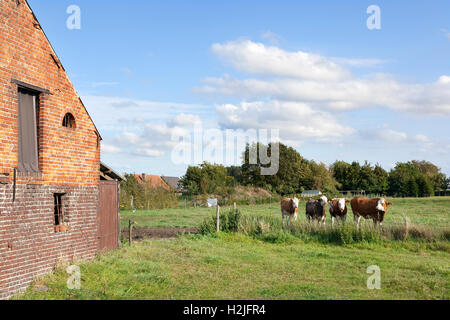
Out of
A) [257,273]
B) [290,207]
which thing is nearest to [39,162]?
[257,273]

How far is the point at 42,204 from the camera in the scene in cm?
1053

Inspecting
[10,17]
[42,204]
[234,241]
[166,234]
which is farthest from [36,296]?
[166,234]

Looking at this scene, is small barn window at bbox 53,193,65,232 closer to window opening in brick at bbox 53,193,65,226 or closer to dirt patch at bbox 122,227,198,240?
window opening in brick at bbox 53,193,65,226

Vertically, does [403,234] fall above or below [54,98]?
below

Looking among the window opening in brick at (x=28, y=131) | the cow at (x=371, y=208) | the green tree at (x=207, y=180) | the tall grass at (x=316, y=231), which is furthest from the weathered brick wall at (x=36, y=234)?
the green tree at (x=207, y=180)

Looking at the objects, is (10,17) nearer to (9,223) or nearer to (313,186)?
(9,223)

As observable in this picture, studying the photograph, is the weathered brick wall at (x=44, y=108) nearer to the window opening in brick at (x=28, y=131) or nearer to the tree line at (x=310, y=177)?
the window opening in brick at (x=28, y=131)

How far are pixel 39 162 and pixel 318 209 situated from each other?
1424 cm

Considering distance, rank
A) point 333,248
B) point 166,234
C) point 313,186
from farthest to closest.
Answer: point 313,186, point 166,234, point 333,248

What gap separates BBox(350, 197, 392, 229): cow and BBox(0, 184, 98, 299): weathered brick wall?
40.3ft

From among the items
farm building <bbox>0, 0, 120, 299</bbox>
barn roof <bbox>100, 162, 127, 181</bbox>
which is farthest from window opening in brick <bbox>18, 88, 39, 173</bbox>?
barn roof <bbox>100, 162, 127, 181</bbox>

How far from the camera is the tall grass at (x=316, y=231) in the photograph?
15562 millimetres

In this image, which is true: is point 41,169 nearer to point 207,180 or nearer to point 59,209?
point 59,209
